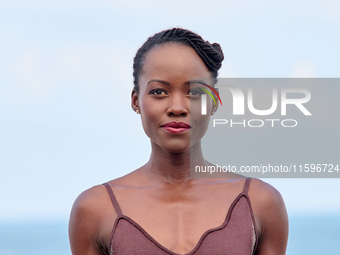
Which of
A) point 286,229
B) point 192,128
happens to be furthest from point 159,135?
point 286,229

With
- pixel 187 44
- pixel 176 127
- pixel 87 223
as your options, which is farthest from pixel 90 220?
pixel 187 44

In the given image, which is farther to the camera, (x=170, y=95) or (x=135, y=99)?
(x=135, y=99)

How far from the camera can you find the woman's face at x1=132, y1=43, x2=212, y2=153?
3.87m

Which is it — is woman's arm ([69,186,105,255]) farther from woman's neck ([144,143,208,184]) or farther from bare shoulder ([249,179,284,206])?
bare shoulder ([249,179,284,206])

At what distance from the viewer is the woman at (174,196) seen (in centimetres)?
387

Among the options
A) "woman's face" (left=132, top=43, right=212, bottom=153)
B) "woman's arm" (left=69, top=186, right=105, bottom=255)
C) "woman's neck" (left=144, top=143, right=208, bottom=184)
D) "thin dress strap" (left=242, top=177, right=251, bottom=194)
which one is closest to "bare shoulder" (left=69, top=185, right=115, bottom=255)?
"woman's arm" (left=69, top=186, right=105, bottom=255)

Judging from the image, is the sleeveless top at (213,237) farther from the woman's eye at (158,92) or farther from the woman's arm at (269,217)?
the woman's eye at (158,92)

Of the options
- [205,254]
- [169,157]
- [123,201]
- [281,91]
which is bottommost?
[205,254]

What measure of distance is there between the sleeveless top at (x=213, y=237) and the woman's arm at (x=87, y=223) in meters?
0.15

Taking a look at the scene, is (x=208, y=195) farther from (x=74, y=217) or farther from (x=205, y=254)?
(x=74, y=217)

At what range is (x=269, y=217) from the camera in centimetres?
410

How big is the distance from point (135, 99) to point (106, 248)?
1.04 metres

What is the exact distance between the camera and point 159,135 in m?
3.92

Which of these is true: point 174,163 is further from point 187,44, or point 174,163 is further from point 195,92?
point 187,44
